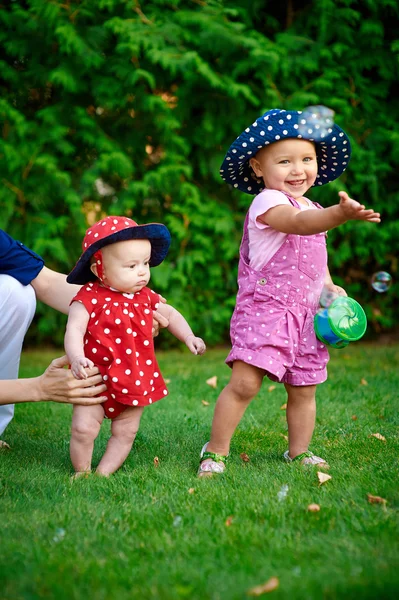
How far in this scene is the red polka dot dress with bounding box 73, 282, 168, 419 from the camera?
3.04 metres

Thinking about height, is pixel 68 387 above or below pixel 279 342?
below

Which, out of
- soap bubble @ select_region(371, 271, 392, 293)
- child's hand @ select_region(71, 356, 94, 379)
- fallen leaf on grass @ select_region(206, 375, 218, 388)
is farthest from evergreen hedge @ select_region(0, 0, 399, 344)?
child's hand @ select_region(71, 356, 94, 379)

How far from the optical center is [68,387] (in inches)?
117

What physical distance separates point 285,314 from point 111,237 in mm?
816

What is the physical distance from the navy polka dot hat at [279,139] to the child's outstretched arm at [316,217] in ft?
1.04

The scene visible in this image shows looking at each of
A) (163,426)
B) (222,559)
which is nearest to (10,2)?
(163,426)

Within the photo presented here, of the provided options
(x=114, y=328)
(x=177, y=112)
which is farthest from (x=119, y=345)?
(x=177, y=112)

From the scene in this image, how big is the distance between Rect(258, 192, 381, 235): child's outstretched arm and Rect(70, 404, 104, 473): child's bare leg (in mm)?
1097

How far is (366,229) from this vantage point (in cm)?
664

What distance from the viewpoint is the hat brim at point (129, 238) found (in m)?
2.98

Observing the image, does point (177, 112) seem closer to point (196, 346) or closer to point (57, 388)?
→ point (196, 346)

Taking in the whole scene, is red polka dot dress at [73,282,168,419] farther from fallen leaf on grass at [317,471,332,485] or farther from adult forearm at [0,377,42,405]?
fallen leaf on grass at [317,471,332,485]

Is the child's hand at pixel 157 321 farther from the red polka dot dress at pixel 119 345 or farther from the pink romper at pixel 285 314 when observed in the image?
the pink romper at pixel 285 314

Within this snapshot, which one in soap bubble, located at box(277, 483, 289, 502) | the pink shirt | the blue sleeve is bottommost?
soap bubble, located at box(277, 483, 289, 502)
